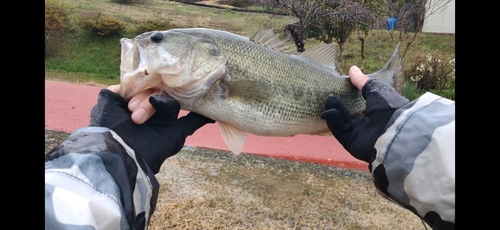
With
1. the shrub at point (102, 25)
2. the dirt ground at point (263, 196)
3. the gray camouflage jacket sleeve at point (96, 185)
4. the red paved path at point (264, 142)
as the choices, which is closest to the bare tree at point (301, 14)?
the red paved path at point (264, 142)

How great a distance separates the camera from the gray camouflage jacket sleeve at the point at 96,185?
1.04 metres

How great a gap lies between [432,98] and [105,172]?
1.19 metres

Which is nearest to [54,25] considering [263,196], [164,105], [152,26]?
[152,26]

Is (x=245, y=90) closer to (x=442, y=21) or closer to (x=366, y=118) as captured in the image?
(x=366, y=118)

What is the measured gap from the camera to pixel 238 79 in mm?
1930

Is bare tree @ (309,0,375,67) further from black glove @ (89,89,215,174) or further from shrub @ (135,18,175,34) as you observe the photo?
black glove @ (89,89,215,174)

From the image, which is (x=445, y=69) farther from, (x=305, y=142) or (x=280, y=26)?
(x=305, y=142)

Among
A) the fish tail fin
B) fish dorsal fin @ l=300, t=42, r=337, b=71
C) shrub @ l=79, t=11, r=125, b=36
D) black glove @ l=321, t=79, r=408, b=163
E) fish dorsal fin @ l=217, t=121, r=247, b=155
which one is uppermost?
shrub @ l=79, t=11, r=125, b=36

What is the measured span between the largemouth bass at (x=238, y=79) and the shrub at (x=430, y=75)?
29.3ft

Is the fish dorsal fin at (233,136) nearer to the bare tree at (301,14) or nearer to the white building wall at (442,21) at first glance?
the bare tree at (301,14)

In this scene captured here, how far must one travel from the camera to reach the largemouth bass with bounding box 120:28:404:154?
182cm

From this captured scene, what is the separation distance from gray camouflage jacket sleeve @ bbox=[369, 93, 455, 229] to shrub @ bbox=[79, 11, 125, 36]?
43.3 ft

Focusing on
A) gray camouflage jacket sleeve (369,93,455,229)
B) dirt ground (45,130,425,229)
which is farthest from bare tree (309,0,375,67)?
gray camouflage jacket sleeve (369,93,455,229)
